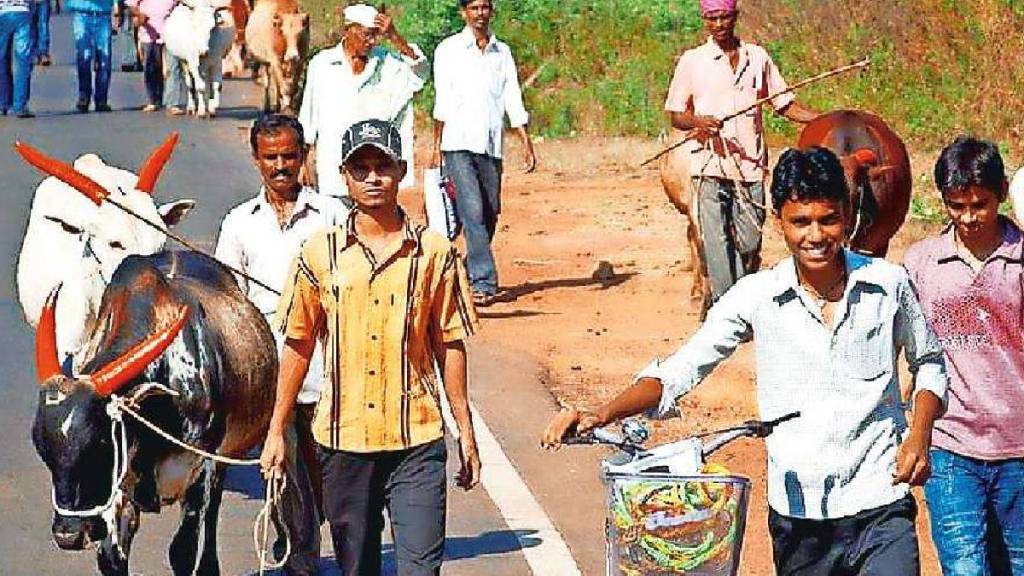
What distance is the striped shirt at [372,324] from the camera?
20.7ft

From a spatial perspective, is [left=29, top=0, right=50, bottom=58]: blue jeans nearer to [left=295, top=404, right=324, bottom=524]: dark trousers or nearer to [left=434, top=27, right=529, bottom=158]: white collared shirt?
[left=434, top=27, right=529, bottom=158]: white collared shirt

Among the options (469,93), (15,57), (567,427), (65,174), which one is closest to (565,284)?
(469,93)

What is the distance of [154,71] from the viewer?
82.7 ft

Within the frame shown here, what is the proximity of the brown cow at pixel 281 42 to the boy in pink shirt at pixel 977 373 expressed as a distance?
17005 mm

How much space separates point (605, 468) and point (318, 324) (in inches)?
66.7

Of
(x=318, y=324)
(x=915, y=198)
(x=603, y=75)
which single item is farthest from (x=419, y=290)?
(x=603, y=75)

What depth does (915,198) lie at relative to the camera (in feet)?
54.2

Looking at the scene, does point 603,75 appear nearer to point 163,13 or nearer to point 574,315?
point 163,13

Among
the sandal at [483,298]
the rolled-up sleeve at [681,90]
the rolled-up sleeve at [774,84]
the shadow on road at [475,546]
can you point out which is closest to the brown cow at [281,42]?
the sandal at [483,298]

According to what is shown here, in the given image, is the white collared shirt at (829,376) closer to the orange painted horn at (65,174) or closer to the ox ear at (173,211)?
the orange painted horn at (65,174)

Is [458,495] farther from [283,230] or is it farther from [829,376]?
[829,376]

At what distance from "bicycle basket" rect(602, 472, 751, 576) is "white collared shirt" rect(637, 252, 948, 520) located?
53 cm

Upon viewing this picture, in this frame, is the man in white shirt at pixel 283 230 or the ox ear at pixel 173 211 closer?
the man in white shirt at pixel 283 230

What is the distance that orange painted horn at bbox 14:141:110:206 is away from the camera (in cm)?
829
